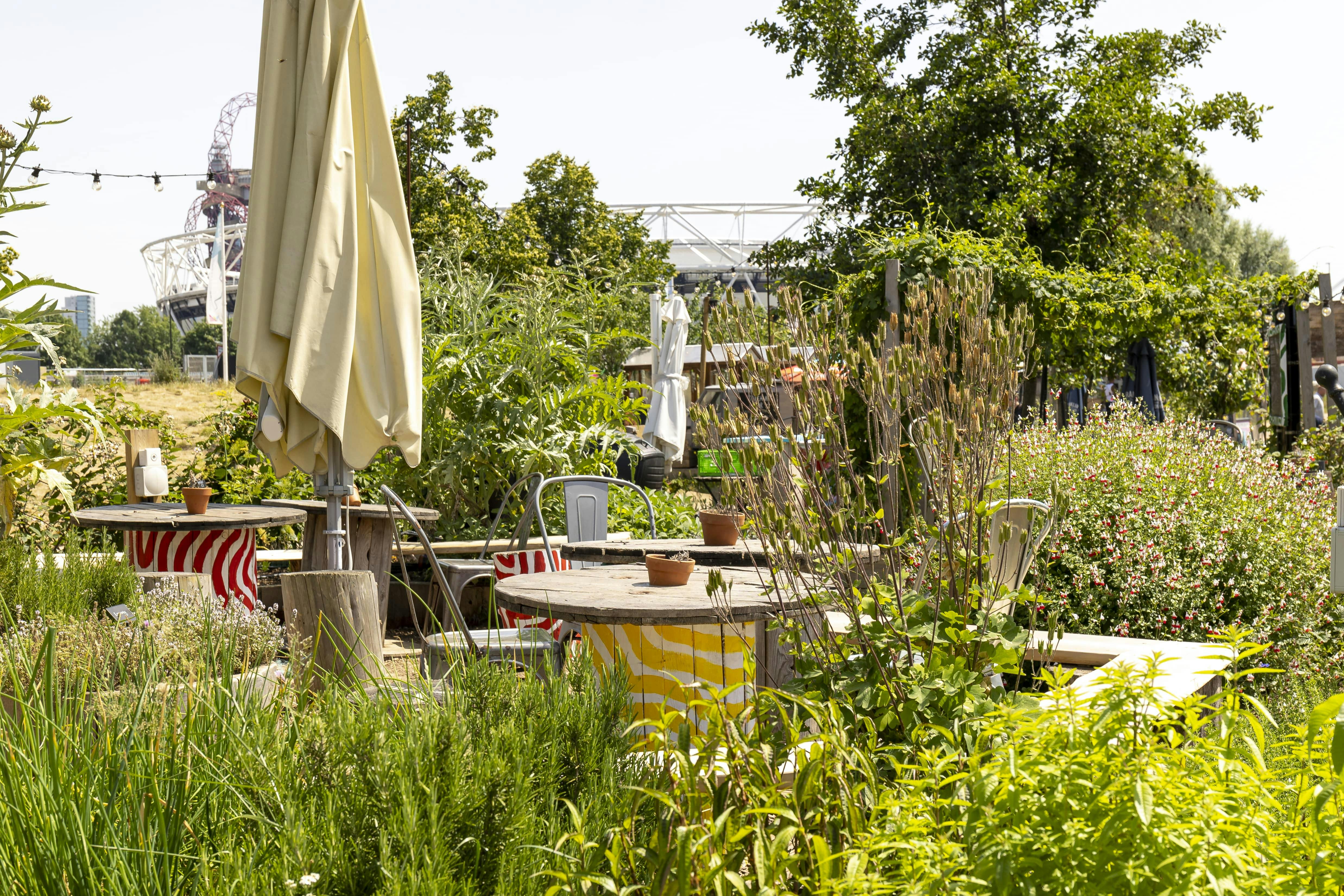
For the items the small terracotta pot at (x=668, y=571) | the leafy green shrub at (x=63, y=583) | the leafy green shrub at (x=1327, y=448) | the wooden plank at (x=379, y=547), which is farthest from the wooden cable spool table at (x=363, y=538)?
the leafy green shrub at (x=1327, y=448)

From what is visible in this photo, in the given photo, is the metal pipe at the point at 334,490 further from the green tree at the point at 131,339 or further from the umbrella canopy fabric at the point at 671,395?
the green tree at the point at 131,339

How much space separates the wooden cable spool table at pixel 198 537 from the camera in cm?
491

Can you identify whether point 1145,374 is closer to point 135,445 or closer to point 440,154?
point 135,445

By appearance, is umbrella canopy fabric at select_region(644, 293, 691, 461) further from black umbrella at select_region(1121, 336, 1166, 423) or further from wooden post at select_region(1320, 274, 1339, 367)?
wooden post at select_region(1320, 274, 1339, 367)

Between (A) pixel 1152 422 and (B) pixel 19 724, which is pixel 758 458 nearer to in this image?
(B) pixel 19 724

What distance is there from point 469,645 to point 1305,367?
8733mm

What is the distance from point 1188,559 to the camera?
4289 mm

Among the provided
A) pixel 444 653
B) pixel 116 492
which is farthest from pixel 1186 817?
pixel 116 492

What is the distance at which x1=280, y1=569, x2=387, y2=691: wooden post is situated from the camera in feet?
8.53

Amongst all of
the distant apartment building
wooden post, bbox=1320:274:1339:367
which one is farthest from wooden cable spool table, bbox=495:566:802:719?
the distant apartment building

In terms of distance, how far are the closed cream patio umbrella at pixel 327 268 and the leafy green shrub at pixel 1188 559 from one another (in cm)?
269

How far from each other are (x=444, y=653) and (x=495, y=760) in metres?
1.61

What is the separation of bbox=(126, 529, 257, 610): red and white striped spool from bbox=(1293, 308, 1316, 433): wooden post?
27.0 ft

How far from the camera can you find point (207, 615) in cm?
237
